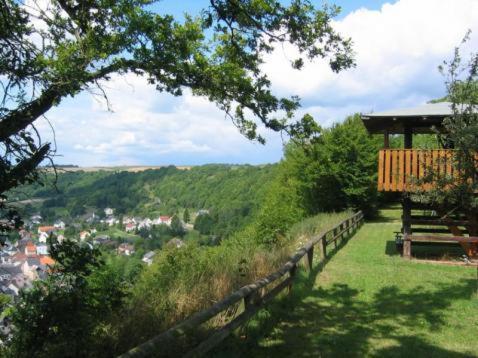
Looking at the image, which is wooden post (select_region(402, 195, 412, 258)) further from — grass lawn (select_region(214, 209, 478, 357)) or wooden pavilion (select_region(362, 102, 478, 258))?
grass lawn (select_region(214, 209, 478, 357))

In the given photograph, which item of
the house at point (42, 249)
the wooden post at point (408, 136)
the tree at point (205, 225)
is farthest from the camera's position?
the tree at point (205, 225)

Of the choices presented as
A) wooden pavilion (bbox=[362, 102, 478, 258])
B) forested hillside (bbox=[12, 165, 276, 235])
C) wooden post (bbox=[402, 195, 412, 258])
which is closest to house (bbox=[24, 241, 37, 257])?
wooden pavilion (bbox=[362, 102, 478, 258])

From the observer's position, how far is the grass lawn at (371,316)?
6105 mm

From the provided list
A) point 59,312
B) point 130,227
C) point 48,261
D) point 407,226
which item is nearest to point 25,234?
point 48,261

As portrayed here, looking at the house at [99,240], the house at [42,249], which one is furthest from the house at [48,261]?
the house at [99,240]

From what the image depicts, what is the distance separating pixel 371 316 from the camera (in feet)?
25.3

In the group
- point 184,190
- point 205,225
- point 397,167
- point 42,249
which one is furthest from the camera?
point 184,190

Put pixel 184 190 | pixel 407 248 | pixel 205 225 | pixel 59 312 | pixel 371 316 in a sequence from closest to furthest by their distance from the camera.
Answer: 1. pixel 59 312
2. pixel 371 316
3. pixel 407 248
4. pixel 205 225
5. pixel 184 190

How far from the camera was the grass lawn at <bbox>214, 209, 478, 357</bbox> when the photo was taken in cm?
611

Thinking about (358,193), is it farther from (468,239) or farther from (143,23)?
(143,23)

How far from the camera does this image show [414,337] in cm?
665

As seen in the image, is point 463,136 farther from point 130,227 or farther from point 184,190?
point 184,190

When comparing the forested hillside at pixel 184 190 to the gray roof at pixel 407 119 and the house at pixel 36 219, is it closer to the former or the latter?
the gray roof at pixel 407 119

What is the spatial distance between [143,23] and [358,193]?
950 inches
